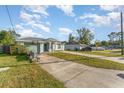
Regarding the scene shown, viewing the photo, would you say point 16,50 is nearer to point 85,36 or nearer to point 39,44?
point 39,44

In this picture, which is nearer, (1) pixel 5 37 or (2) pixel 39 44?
(2) pixel 39 44

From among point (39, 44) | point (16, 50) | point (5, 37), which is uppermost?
point (5, 37)

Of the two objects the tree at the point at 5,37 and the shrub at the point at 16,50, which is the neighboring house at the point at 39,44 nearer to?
the shrub at the point at 16,50

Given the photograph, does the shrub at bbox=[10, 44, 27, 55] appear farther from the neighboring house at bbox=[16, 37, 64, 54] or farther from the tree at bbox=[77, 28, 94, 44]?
the tree at bbox=[77, 28, 94, 44]

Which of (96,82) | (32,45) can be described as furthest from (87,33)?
(96,82)

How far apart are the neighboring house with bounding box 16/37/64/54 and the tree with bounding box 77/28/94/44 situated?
593 cm

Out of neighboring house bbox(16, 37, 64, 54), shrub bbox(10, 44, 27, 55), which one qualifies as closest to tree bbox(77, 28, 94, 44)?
neighboring house bbox(16, 37, 64, 54)

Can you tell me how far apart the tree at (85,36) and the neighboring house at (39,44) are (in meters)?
5.93

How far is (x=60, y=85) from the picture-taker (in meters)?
7.44

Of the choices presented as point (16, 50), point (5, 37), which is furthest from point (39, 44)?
point (5, 37)

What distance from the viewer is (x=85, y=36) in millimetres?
44000

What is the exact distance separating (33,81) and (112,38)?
62518 mm

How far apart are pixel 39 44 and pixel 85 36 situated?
16.7 m
